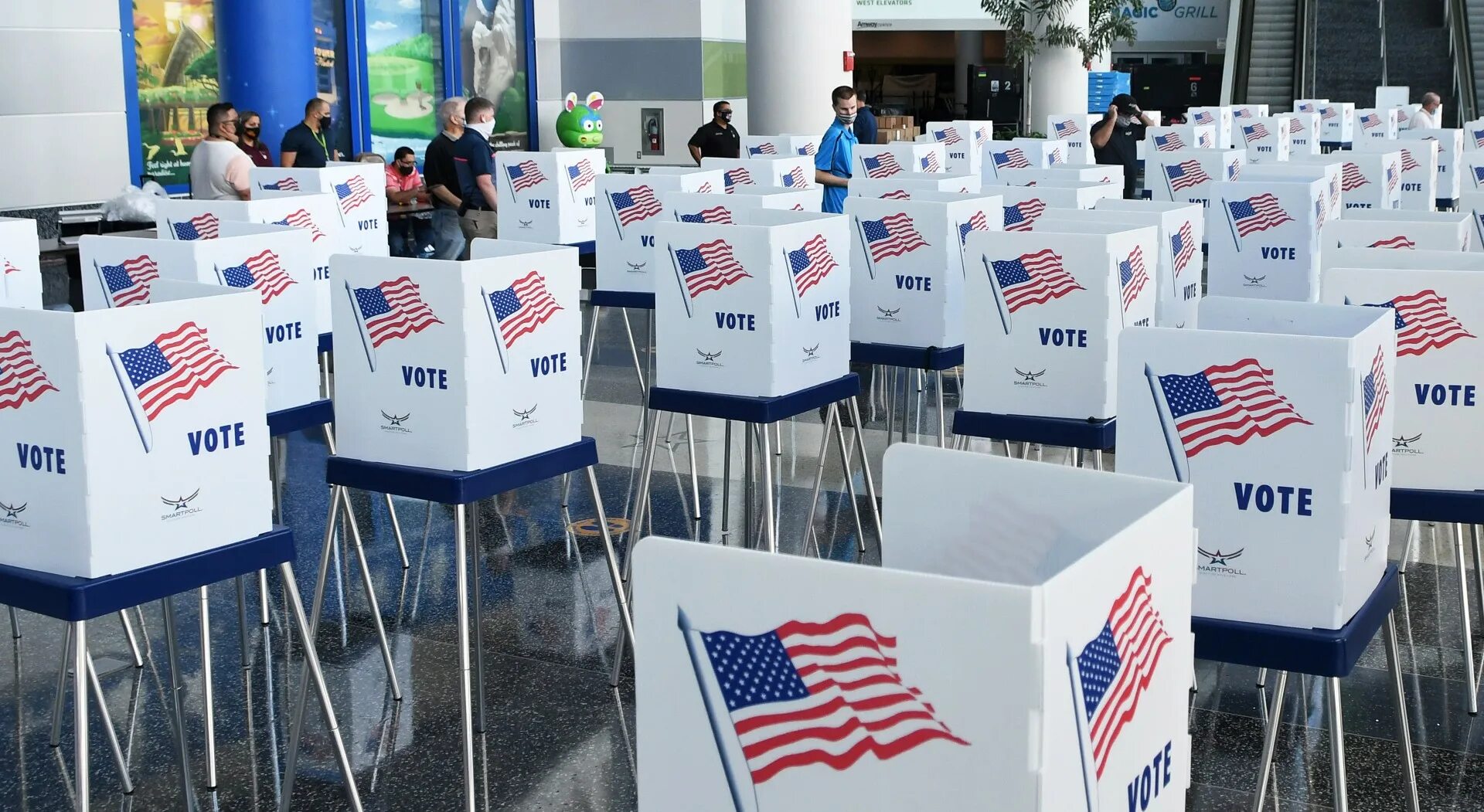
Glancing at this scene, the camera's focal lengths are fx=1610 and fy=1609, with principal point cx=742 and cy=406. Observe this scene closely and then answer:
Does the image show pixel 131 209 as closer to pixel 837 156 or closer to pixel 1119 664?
pixel 837 156

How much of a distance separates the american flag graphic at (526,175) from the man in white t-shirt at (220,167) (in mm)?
1292

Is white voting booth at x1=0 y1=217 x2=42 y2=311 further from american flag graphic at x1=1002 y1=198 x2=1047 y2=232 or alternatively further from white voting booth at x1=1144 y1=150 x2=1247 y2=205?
white voting booth at x1=1144 y1=150 x2=1247 y2=205

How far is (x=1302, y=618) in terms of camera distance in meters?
2.78

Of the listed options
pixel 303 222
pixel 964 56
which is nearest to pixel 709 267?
pixel 303 222

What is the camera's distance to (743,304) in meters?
4.50

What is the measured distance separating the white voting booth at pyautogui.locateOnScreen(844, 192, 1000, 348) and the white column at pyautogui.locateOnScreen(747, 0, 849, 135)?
396 inches

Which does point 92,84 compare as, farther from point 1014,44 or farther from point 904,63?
point 904,63

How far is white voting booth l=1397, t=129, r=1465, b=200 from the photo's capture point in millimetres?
9477

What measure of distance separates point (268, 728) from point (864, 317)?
231 centimetres

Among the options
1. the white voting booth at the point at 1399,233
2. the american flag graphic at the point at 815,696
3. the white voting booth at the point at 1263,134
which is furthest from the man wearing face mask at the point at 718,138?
the american flag graphic at the point at 815,696

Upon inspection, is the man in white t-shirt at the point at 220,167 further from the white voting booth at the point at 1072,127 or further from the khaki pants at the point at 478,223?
the white voting booth at the point at 1072,127

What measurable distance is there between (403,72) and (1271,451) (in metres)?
14.4

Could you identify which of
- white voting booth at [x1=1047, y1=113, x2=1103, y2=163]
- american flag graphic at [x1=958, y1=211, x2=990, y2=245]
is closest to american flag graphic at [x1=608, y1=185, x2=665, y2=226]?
american flag graphic at [x1=958, y1=211, x2=990, y2=245]

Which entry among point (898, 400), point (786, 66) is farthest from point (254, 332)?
point (786, 66)
